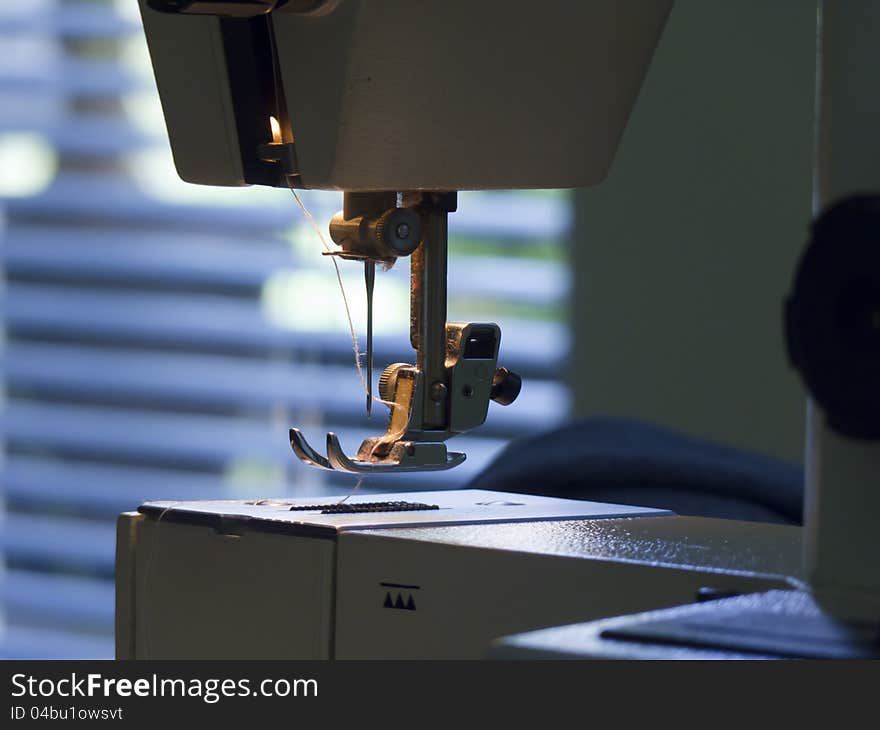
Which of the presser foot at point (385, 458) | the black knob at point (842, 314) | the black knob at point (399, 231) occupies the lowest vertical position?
the presser foot at point (385, 458)

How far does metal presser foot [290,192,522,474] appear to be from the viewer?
1.34 meters

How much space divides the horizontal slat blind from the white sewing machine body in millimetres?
1951

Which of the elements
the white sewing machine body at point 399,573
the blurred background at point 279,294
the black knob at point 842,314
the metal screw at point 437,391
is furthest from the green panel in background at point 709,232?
the black knob at point 842,314

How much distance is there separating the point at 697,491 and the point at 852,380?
1244 millimetres

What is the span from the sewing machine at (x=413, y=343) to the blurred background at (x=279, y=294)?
5.23 feet

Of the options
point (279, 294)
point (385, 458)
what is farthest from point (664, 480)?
point (279, 294)

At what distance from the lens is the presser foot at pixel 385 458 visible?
1.34 m

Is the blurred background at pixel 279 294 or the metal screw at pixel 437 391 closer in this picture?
the metal screw at pixel 437 391

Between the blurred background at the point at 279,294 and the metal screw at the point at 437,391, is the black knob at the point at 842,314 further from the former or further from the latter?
the blurred background at the point at 279,294

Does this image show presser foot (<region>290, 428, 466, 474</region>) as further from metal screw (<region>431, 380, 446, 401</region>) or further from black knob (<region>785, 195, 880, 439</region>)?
black knob (<region>785, 195, 880, 439</region>)

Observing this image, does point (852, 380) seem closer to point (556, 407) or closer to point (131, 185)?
point (556, 407)

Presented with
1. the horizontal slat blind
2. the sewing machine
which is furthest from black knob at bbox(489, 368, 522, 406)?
the horizontal slat blind

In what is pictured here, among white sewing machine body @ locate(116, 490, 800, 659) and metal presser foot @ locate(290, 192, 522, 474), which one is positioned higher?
metal presser foot @ locate(290, 192, 522, 474)

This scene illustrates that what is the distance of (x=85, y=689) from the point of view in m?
1.11
